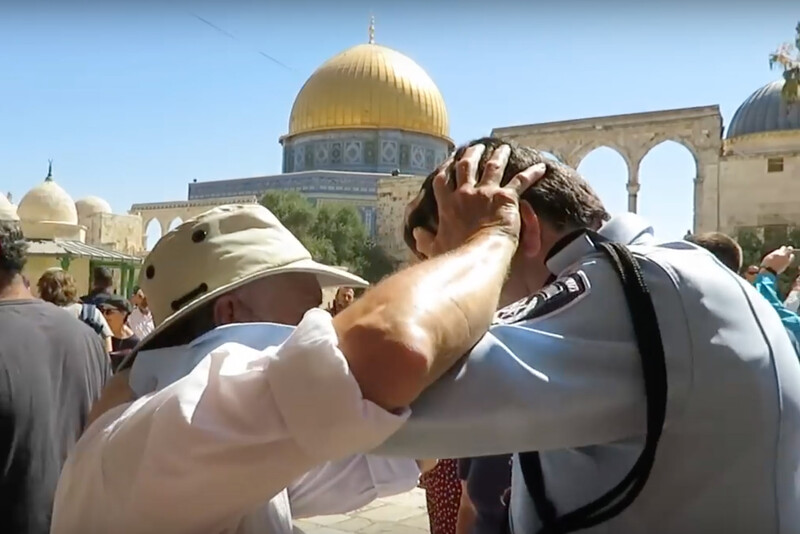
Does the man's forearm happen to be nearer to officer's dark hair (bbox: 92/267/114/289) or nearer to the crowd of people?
the crowd of people

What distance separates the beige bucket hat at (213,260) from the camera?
1.33 metres

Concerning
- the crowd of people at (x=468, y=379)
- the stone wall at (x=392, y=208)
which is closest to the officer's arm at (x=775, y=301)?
the crowd of people at (x=468, y=379)

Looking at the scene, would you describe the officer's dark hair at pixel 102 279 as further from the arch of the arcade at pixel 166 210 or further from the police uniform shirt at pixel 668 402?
the arch of the arcade at pixel 166 210

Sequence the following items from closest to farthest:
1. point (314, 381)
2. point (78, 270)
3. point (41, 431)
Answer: point (314, 381) < point (41, 431) < point (78, 270)

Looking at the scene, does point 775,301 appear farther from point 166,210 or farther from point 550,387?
point 166,210

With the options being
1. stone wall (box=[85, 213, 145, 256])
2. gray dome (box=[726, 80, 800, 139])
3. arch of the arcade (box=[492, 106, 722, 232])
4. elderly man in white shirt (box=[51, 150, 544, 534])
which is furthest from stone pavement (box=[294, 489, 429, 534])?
stone wall (box=[85, 213, 145, 256])

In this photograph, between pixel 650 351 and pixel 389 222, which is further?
pixel 389 222

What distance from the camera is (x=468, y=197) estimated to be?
116 cm

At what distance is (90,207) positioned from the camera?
46125mm

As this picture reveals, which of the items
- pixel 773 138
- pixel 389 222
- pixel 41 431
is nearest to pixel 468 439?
pixel 41 431

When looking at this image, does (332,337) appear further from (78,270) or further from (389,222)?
(389,222)

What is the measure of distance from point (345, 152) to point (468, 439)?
130 ft

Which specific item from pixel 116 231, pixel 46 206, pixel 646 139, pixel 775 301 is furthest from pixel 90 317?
pixel 116 231

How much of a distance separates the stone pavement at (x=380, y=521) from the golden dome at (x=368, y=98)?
36.1 metres
